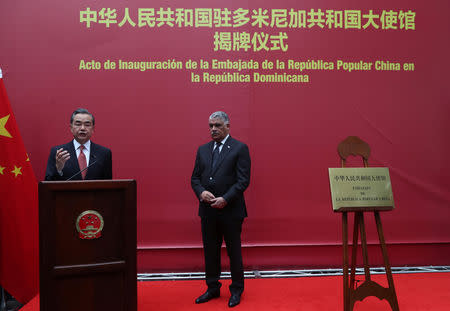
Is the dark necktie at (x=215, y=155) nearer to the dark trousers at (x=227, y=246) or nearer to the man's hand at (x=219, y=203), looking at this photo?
the man's hand at (x=219, y=203)

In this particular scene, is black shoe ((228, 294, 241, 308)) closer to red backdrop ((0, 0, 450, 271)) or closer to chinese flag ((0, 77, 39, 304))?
red backdrop ((0, 0, 450, 271))

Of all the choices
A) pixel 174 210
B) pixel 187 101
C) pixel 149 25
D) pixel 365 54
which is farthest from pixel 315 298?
pixel 149 25

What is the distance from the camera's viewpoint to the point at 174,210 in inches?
132

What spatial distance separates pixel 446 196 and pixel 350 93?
4.56ft

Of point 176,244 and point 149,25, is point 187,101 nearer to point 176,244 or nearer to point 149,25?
point 149,25

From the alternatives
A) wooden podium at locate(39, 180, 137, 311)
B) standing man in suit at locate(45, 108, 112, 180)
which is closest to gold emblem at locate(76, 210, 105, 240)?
wooden podium at locate(39, 180, 137, 311)

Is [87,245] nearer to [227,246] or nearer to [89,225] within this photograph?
[89,225]

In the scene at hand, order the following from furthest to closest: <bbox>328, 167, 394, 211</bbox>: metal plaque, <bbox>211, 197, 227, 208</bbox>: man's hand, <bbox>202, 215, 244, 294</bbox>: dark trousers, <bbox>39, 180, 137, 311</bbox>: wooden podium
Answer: <bbox>202, 215, 244, 294</bbox>: dark trousers
<bbox>211, 197, 227, 208</bbox>: man's hand
<bbox>328, 167, 394, 211</bbox>: metal plaque
<bbox>39, 180, 137, 311</bbox>: wooden podium

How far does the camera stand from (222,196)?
8.39 feet

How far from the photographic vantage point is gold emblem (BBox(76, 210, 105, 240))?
1844 millimetres

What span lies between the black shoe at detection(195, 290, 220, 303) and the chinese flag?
4.27ft

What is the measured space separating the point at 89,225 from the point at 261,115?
2012mm

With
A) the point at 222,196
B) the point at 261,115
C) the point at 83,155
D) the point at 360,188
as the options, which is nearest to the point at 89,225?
the point at 83,155

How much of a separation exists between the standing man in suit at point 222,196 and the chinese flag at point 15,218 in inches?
52.3
